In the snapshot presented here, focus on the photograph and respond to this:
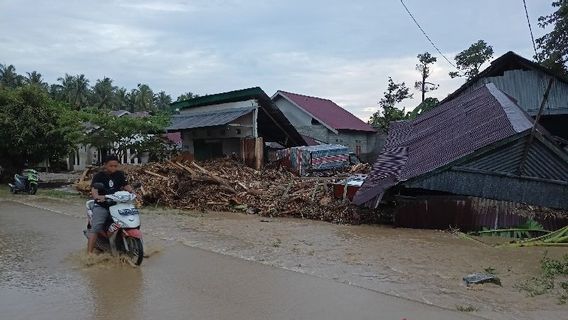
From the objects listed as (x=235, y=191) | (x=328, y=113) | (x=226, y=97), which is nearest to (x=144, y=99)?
(x=328, y=113)

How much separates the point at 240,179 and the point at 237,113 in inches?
216

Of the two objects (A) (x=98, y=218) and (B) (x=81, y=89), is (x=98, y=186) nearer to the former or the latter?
(A) (x=98, y=218)

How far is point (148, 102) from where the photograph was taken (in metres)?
62.5

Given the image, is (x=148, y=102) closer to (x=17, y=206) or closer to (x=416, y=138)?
(x=17, y=206)

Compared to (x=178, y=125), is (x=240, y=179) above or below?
below

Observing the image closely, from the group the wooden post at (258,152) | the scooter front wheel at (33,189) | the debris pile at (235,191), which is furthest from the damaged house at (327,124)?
the scooter front wheel at (33,189)

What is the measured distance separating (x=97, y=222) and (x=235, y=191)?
951cm

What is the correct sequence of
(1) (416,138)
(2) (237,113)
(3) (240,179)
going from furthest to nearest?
1. (2) (237,113)
2. (3) (240,179)
3. (1) (416,138)

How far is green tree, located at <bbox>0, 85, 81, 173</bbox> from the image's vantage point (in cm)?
2366

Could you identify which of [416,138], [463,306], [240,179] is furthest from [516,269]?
[240,179]

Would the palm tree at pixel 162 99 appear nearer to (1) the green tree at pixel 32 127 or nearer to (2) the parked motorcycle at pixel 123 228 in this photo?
(1) the green tree at pixel 32 127

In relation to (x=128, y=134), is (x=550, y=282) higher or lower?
Result: lower

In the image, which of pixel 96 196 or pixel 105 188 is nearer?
pixel 96 196

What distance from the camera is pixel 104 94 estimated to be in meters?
61.3
